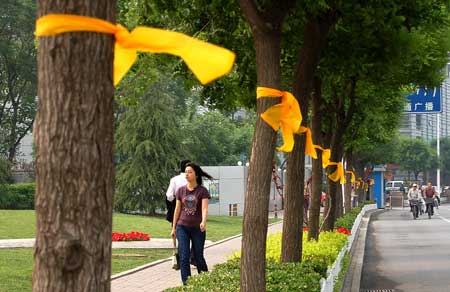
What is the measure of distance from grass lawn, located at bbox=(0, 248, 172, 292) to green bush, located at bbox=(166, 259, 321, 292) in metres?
3.46

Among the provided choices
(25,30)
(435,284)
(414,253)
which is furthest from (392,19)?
(25,30)

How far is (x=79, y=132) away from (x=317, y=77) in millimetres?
9396

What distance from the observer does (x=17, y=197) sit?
39.3 m

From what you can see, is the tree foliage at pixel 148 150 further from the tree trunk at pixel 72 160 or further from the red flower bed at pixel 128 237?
the tree trunk at pixel 72 160

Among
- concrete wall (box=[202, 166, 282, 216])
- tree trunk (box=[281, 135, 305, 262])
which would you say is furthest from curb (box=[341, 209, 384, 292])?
concrete wall (box=[202, 166, 282, 216])

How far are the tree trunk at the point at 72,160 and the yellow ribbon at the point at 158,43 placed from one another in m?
0.03

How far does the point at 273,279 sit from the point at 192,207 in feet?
7.16

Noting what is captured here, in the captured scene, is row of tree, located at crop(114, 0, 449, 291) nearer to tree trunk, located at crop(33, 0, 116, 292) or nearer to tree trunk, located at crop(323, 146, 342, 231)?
tree trunk, located at crop(33, 0, 116, 292)

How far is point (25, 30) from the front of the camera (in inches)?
1677

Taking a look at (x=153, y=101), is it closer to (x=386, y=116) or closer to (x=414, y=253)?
(x=386, y=116)

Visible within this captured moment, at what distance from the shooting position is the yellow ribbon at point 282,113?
6676 mm

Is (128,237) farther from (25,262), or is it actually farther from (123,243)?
(25,262)

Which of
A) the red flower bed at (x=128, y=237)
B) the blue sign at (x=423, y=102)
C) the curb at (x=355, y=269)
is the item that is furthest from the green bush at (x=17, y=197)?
the blue sign at (x=423, y=102)

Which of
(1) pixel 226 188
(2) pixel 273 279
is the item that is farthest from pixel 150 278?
(1) pixel 226 188
